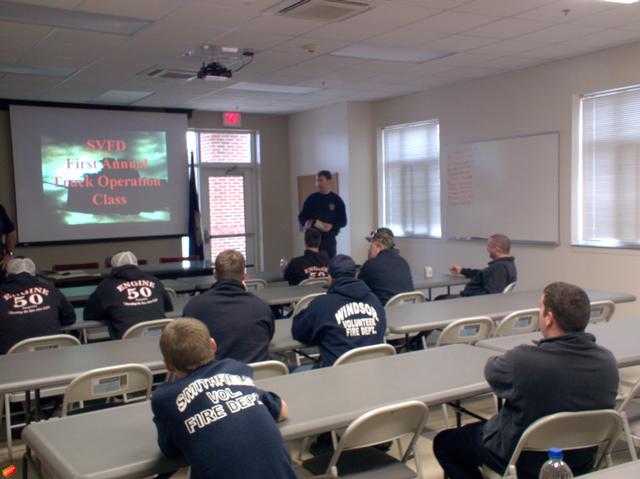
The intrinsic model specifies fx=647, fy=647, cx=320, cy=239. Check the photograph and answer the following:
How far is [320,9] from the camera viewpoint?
4605mm

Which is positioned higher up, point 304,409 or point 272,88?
point 272,88

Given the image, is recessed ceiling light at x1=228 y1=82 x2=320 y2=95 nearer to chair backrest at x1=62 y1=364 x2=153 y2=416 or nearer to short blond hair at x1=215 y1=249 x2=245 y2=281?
short blond hair at x1=215 y1=249 x2=245 y2=281

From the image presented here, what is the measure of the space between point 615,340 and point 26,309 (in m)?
3.26

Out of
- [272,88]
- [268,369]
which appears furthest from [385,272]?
[272,88]

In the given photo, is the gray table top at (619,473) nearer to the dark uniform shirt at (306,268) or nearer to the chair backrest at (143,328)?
the chair backrest at (143,328)

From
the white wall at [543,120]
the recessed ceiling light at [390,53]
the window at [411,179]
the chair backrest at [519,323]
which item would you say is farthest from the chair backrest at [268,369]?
the window at [411,179]

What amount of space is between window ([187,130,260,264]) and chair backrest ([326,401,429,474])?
26.5ft

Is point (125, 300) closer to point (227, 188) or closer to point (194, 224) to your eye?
point (194, 224)

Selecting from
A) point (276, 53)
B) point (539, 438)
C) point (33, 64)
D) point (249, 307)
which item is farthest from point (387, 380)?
point (33, 64)

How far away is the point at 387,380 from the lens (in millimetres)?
2510

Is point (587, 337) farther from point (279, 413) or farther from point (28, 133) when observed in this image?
point (28, 133)

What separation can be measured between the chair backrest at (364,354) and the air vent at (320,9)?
2597 millimetres

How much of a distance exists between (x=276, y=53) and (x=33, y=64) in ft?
7.74

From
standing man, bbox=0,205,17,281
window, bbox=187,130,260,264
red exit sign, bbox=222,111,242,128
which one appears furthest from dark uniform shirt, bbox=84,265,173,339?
red exit sign, bbox=222,111,242,128
